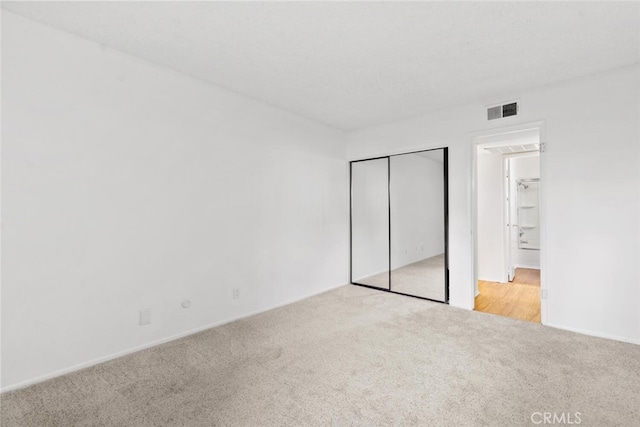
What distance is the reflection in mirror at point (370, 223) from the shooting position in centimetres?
457

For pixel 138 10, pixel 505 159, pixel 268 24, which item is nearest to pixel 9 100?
pixel 138 10

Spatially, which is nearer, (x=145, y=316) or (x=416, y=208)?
(x=145, y=316)

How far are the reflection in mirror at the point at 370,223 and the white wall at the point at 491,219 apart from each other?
Answer: 5.86 feet

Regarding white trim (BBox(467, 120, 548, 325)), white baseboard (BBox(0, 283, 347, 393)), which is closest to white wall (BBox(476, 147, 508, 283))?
white trim (BBox(467, 120, 548, 325))

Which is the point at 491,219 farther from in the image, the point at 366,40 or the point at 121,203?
the point at 121,203

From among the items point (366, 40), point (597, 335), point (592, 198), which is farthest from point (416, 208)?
point (366, 40)

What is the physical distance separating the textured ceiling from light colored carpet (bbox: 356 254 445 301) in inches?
85.0

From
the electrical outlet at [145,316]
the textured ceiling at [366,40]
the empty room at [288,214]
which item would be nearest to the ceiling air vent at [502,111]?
the empty room at [288,214]

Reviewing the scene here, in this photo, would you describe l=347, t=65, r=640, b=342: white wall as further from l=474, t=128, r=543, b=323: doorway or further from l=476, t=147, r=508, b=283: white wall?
l=476, t=147, r=508, b=283: white wall

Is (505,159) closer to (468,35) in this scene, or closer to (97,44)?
(468,35)

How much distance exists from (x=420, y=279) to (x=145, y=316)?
3.31 meters

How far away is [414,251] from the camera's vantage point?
429cm

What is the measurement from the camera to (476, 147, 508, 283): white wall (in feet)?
16.4

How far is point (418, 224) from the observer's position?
426cm
